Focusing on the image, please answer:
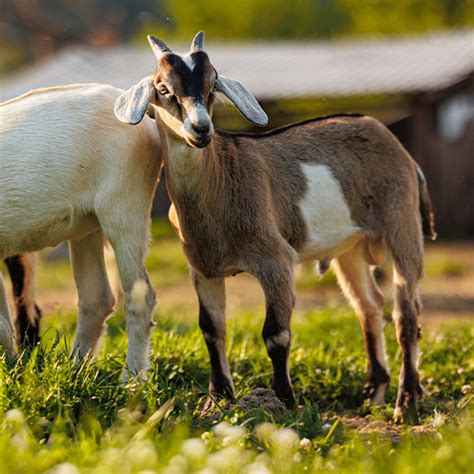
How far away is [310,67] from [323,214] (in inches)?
548

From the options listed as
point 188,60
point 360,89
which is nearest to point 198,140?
point 188,60

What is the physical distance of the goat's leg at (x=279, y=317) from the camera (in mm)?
5188

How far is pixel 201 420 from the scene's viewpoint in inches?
181

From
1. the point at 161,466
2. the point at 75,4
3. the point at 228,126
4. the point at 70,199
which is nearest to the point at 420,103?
the point at 228,126

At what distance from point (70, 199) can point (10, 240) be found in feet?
1.25

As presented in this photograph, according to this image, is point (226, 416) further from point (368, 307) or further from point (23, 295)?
point (23, 295)

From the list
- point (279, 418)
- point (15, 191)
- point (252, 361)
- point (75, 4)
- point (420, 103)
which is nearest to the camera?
point (279, 418)

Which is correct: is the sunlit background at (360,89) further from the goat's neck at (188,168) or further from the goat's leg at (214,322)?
the goat's neck at (188,168)

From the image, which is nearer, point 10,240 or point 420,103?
point 10,240

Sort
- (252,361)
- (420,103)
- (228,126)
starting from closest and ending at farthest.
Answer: (252,361) → (420,103) → (228,126)

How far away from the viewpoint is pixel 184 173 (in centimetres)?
511

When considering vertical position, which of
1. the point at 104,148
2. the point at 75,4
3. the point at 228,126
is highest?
the point at 75,4

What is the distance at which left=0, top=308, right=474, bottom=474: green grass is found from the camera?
368 cm

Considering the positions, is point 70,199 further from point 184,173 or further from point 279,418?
point 279,418
